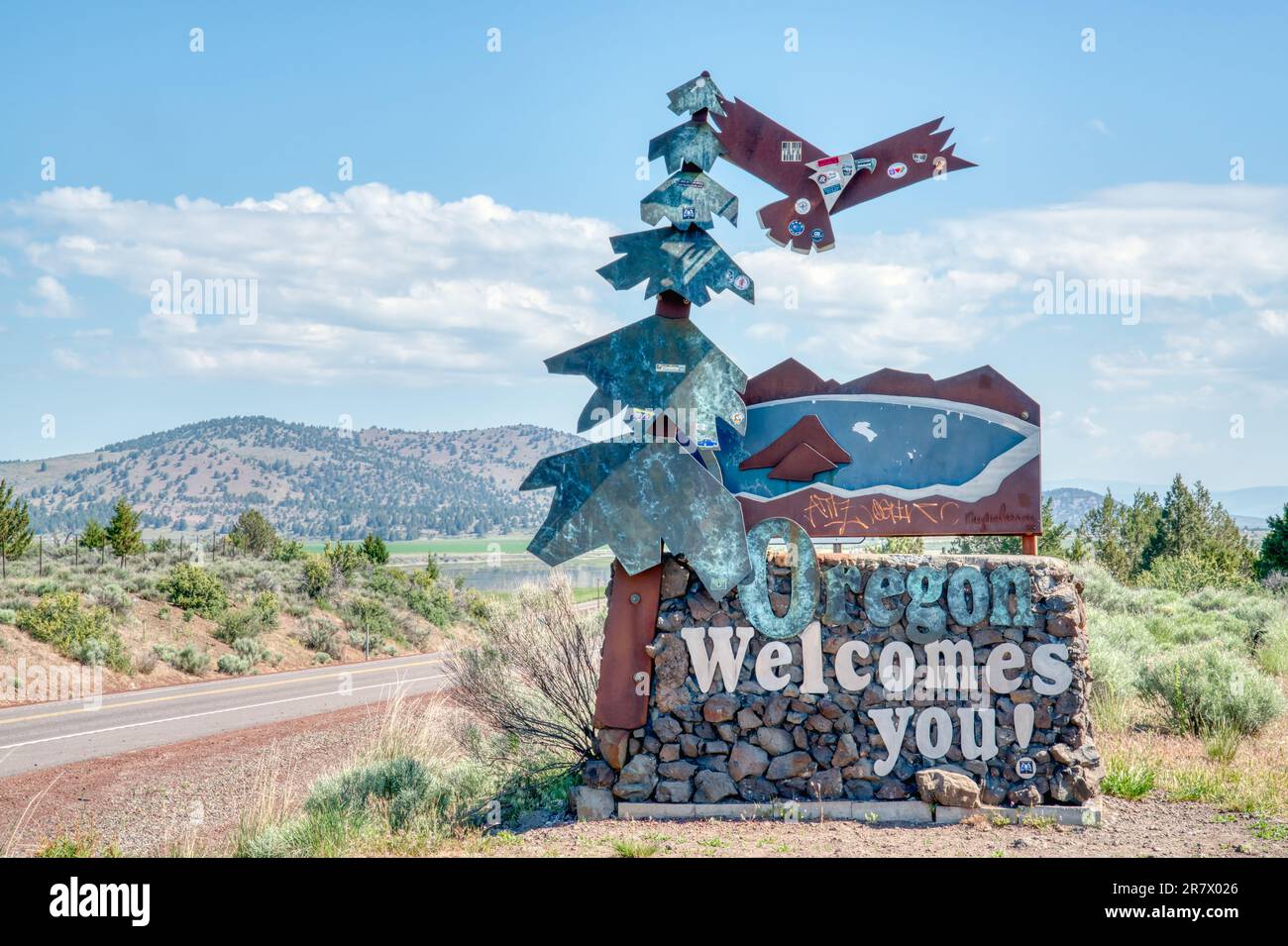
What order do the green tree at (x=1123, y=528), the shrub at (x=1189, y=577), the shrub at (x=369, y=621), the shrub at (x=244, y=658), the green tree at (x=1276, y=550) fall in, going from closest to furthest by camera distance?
the shrub at (x=244, y=658) < the shrub at (x=1189, y=577) < the shrub at (x=369, y=621) < the green tree at (x=1276, y=550) < the green tree at (x=1123, y=528)

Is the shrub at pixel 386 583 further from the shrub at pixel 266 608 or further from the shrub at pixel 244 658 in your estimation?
the shrub at pixel 244 658

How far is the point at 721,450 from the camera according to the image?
1008 cm

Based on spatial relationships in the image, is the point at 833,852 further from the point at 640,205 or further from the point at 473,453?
the point at 473,453

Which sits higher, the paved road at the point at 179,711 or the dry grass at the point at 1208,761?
the dry grass at the point at 1208,761

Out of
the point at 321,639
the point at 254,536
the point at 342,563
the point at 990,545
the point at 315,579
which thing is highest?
the point at 254,536

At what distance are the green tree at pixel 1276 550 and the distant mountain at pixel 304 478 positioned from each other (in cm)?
8011

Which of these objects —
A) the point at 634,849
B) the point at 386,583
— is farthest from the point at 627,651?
the point at 386,583

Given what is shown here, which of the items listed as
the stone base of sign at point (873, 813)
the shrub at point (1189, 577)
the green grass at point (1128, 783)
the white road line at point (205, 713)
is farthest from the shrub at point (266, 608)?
the green grass at point (1128, 783)

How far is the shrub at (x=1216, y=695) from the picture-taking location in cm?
1234

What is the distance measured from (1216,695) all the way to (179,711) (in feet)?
52.0

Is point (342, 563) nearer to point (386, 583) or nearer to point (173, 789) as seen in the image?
point (386, 583)

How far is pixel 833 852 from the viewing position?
330 inches

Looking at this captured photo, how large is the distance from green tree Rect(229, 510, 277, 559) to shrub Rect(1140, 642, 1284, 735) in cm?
3744
